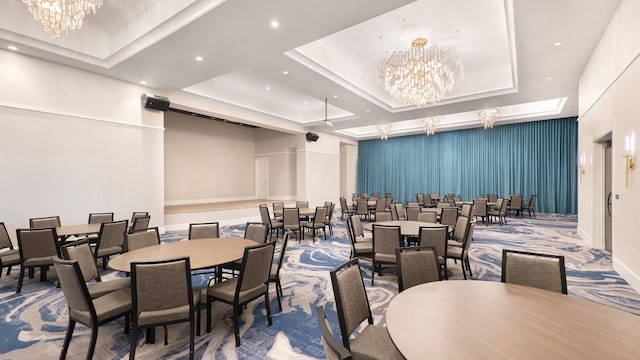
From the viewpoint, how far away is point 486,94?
316 inches

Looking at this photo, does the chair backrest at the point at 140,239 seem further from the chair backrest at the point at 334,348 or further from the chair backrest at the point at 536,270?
the chair backrest at the point at 536,270

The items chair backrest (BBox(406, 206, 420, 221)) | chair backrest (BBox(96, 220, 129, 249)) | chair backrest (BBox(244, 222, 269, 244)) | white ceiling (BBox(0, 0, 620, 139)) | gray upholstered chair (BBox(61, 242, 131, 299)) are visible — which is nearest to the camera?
gray upholstered chair (BBox(61, 242, 131, 299))

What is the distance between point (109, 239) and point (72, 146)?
3.15 metres

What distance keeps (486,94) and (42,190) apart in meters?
11.2

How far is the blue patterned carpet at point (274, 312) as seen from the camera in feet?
8.16

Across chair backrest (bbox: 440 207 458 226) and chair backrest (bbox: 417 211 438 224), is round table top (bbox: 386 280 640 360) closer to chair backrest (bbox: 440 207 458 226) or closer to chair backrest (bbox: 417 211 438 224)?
chair backrest (bbox: 417 211 438 224)

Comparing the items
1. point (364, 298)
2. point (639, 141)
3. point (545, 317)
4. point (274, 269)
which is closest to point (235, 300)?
point (274, 269)

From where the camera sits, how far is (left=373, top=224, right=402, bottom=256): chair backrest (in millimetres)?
3858

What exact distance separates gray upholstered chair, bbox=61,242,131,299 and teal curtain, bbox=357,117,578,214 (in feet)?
45.5

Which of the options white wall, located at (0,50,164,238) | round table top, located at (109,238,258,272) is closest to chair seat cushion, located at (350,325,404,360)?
round table top, located at (109,238,258,272)

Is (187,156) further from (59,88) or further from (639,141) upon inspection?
(639,141)

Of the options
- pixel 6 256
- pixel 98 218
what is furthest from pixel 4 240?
pixel 98 218

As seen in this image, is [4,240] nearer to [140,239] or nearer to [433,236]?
[140,239]

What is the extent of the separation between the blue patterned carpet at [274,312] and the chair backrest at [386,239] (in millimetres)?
525
